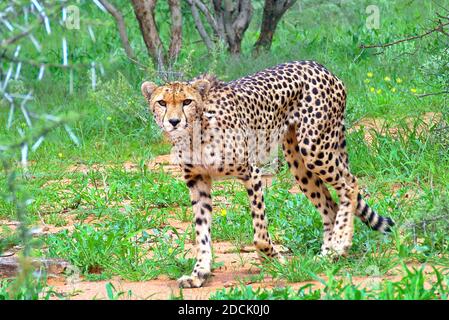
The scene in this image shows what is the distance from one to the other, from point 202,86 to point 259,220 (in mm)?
813

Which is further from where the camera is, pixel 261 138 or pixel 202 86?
pixel 261 138

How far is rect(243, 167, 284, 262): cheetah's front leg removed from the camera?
5684 mm

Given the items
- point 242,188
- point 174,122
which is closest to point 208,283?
point 174,122

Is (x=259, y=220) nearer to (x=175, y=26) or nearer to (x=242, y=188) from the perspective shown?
(x=242, y=188)

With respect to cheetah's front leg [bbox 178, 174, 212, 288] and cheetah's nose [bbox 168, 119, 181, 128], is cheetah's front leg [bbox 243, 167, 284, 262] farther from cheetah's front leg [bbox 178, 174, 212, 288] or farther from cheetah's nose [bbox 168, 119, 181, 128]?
cheetah's nose [bbox 168, 119, 181, 128]

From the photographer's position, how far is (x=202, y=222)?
5766 mm

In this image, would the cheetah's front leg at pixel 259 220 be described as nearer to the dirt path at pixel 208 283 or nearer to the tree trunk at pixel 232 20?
the dirt path at pixel 208 283

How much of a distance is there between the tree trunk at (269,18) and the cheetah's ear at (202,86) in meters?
5.45

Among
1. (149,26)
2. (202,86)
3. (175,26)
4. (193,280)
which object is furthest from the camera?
(175,26)

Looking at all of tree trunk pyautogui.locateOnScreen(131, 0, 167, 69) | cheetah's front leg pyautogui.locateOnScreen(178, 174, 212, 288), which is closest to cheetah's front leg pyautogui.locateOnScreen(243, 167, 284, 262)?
cheetah's front leg pyautogui.locateOnScreen(178, 174, 212, 288)

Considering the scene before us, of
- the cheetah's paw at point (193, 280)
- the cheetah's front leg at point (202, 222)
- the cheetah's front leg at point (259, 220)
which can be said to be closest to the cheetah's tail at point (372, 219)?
the cheetah's front leg at point (259, 220)

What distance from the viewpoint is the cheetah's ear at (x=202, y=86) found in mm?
5703

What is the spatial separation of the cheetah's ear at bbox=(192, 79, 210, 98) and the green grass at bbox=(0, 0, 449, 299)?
2.97 ft

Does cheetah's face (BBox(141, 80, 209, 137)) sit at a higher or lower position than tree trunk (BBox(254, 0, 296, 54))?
lower
